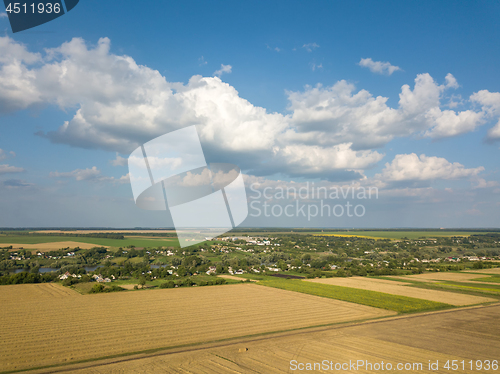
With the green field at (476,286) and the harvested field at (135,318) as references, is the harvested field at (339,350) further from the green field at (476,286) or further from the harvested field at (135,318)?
the green field at (476,286)

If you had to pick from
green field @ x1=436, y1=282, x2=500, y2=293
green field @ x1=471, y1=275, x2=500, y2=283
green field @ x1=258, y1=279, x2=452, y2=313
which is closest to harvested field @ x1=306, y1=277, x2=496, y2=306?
green field @ x1=258, y1=279, x2=452, y2=313

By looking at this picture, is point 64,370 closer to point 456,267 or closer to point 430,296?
point 430,296

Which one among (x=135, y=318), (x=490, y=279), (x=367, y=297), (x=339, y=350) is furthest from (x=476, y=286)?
(x=135, y=318)

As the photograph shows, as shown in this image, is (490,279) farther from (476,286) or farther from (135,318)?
(135,318)

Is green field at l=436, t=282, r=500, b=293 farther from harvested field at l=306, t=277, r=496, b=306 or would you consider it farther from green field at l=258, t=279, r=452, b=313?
green field at l=258, t=279, r=452, b=313

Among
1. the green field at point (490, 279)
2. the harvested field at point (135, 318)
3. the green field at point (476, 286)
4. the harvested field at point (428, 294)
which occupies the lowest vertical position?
the green field at point (490, 279)

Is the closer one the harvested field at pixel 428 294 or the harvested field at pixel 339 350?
the harvested field at pixel 339 350

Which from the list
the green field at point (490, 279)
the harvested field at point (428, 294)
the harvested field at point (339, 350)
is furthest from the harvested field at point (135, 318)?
the green field at point (490, 279)
